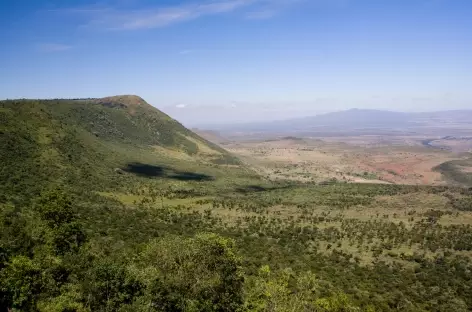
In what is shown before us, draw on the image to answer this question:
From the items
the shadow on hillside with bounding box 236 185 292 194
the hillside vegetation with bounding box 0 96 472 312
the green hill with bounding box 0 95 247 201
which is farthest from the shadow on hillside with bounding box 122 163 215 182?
the shadow on hillside with bounding box 236 185 292 194

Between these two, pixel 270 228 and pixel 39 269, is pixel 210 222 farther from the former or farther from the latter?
pixel 39 269

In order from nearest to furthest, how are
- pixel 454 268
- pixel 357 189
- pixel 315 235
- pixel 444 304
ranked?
pixel 444 304
pixel 454 268
pixel 315 235
pixel 357 189

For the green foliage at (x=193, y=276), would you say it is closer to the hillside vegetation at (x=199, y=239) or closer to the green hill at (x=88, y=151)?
the hillside vegetation at (x=199, y=239)

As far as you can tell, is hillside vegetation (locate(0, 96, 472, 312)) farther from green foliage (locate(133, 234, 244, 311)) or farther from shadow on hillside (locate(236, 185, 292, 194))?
shadow on hillside (locate(236, 185, 292, 194))

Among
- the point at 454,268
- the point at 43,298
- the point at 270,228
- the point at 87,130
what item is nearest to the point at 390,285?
the point at 454,268

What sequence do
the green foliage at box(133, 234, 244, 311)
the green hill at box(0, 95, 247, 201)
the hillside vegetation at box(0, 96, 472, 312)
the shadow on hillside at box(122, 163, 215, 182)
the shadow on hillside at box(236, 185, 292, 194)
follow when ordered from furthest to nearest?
the shadow on hillside at box(122, 163, 215, 182) < the shadow on hillside at box(236, 185, 292, 194) < the green hill at box(0, 95, 247, 201) < the hillside vegetation at box(0, 96, 472, 312) < the green foliage at box(133, 234, 244, 311)

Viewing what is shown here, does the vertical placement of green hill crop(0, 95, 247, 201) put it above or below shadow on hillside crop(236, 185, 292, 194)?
above

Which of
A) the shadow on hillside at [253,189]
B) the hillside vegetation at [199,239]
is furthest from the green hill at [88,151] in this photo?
the shadow on hillside at [253,189]
